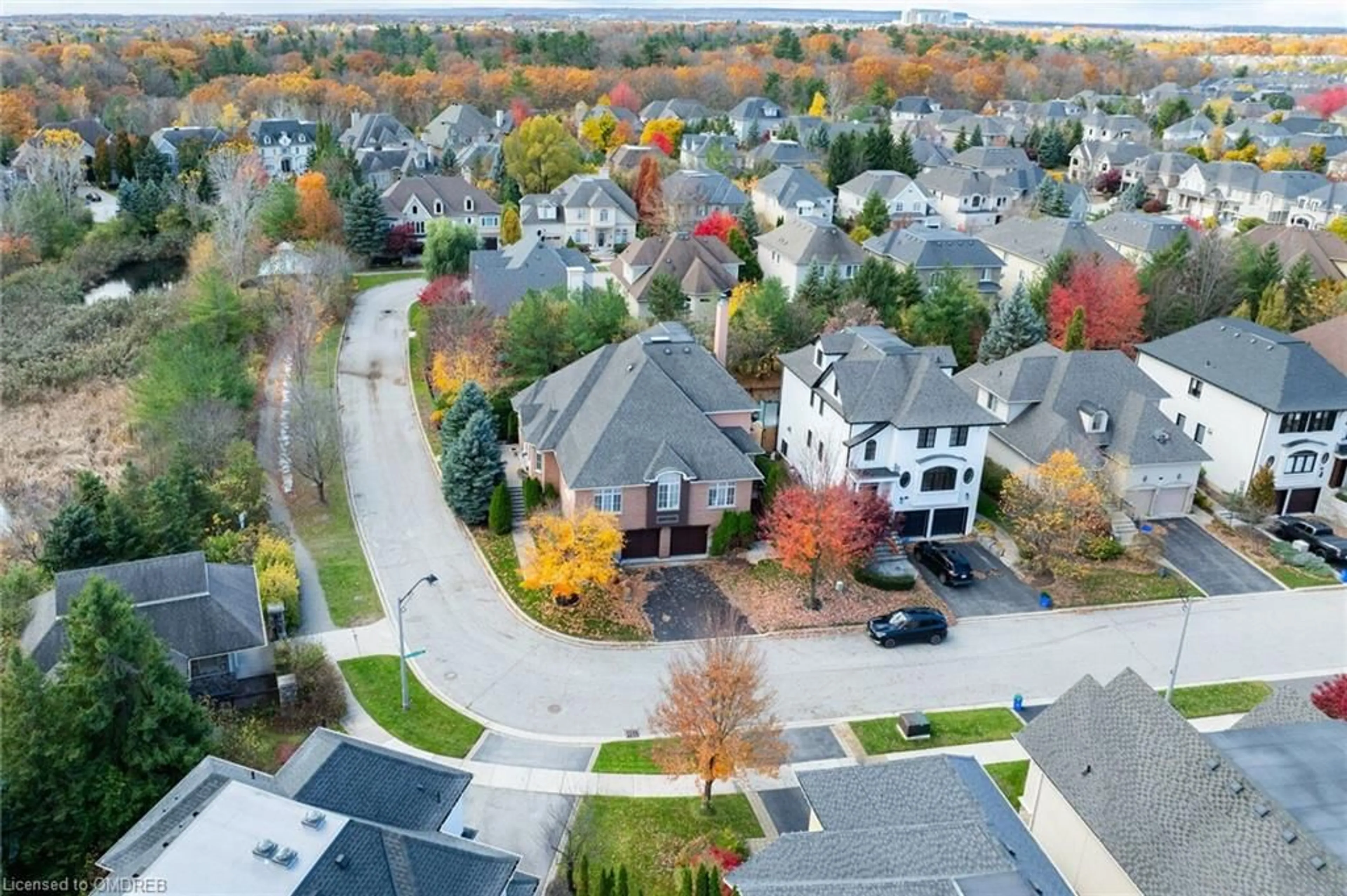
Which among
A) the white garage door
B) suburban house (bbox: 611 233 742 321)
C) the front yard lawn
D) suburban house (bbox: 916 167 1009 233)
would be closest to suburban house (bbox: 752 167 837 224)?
suburban house (bbox: 916 167 1009 233)

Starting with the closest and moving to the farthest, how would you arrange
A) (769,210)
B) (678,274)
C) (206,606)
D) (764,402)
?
(206,606) → (764,402) → (678,274) → (769,210)

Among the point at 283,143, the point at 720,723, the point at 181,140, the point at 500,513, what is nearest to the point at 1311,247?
the point at 500,513

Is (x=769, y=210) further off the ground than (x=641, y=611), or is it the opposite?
(x=769, y=210)

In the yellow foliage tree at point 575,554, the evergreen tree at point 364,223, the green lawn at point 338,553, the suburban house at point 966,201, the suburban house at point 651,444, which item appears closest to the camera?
the yellow foliage tree at point 575,554

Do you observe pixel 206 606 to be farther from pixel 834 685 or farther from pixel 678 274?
pixel 678 274

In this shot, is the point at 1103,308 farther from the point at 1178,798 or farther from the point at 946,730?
the point at 1178,798

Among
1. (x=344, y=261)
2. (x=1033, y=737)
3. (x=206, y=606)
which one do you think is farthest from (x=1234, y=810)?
(x=344, y=261)

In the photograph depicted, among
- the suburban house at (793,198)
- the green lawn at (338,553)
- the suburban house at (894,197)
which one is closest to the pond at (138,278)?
the green lawn at (338,553)

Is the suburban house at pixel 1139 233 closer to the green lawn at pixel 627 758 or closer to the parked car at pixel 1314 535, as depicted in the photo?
the parked car at pixel 1314 535
